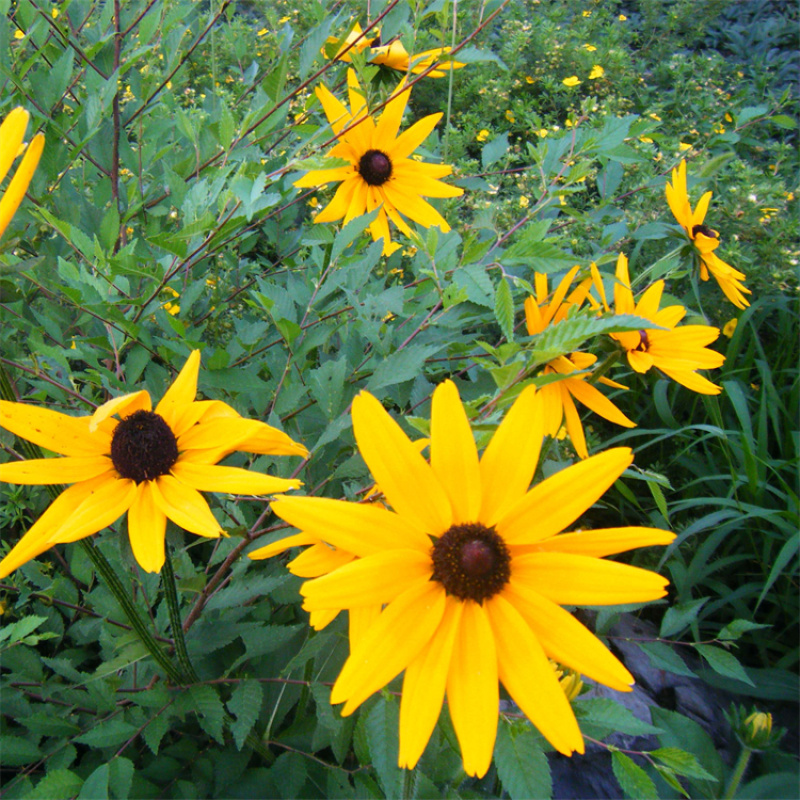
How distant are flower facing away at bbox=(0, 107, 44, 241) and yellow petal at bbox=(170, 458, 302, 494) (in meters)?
0.26

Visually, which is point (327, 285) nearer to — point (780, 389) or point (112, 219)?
point (112, 219)

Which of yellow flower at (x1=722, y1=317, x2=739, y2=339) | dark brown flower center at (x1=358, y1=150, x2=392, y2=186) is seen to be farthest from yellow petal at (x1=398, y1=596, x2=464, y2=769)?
yellow flower at (x1=722, y1=317, x2=739, y2=339)

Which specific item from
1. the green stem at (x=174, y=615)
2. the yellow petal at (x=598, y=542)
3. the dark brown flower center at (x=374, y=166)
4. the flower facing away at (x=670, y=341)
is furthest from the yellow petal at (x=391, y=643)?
the dark brown flower center at (x=374, y=166)

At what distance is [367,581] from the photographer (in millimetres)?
514

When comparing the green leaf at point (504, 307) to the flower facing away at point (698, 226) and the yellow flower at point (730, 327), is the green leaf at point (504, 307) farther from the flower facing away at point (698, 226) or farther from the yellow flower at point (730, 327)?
the yellow flower at point (730, 327)

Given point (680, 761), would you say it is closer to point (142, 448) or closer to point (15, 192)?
point (142, 448)

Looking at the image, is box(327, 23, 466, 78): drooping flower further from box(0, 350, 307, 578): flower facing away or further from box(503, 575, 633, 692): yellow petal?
box(503, 575, 633, 692): yellow petal

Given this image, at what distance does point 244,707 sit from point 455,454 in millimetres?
453

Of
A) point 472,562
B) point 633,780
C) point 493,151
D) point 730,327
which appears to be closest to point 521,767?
A: point 633,780

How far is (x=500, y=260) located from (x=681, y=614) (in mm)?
645

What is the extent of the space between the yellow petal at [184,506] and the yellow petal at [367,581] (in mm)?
113

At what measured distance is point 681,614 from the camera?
42.1 inches

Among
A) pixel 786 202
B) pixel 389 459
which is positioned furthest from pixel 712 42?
pixel 389 459

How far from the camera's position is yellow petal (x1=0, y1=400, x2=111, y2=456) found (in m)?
0.59
